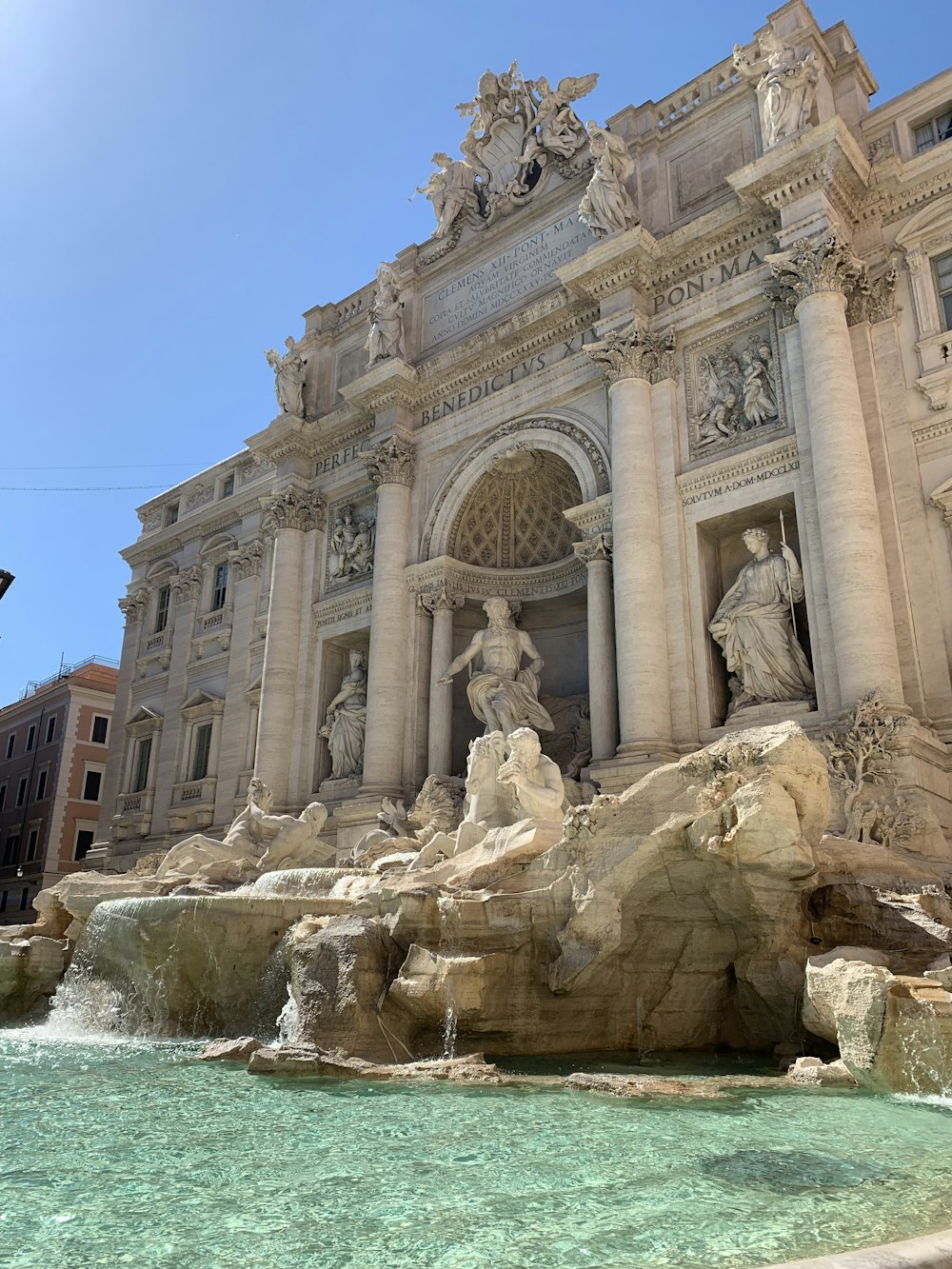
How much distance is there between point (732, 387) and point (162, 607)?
19.3 meters

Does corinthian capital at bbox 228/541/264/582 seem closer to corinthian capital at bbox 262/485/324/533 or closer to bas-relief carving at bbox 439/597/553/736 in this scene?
corinthian capital at bbox 262/485/324/533

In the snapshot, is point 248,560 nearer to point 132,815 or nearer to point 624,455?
point 132,815

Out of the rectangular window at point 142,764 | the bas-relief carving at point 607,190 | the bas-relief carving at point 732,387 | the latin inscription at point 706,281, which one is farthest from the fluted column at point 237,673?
the bas-relief carving at point 732,387

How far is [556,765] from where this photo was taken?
1174 centimetres

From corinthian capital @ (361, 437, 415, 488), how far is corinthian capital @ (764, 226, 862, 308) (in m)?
8.57

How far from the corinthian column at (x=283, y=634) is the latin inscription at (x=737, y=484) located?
10113 millimetres

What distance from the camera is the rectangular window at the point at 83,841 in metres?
39.0

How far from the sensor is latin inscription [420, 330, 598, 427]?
752 inches

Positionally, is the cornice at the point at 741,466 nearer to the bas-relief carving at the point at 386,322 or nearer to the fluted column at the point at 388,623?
the fluted column at the point at 388,623

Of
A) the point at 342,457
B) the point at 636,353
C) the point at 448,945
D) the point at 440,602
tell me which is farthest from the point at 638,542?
the point at 342,457

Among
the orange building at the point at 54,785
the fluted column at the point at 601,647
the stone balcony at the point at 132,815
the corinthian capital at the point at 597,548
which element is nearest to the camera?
the fluted column at the point at 601,647

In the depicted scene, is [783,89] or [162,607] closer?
[783,89]

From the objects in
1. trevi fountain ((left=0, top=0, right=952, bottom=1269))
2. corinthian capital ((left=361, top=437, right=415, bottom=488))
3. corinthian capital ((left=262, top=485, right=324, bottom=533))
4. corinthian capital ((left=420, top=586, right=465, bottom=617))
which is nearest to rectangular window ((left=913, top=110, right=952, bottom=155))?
trevi fountain ((left=0, top=0, right=952, bottom=1269))

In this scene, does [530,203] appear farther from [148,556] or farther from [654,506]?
[148,556]
